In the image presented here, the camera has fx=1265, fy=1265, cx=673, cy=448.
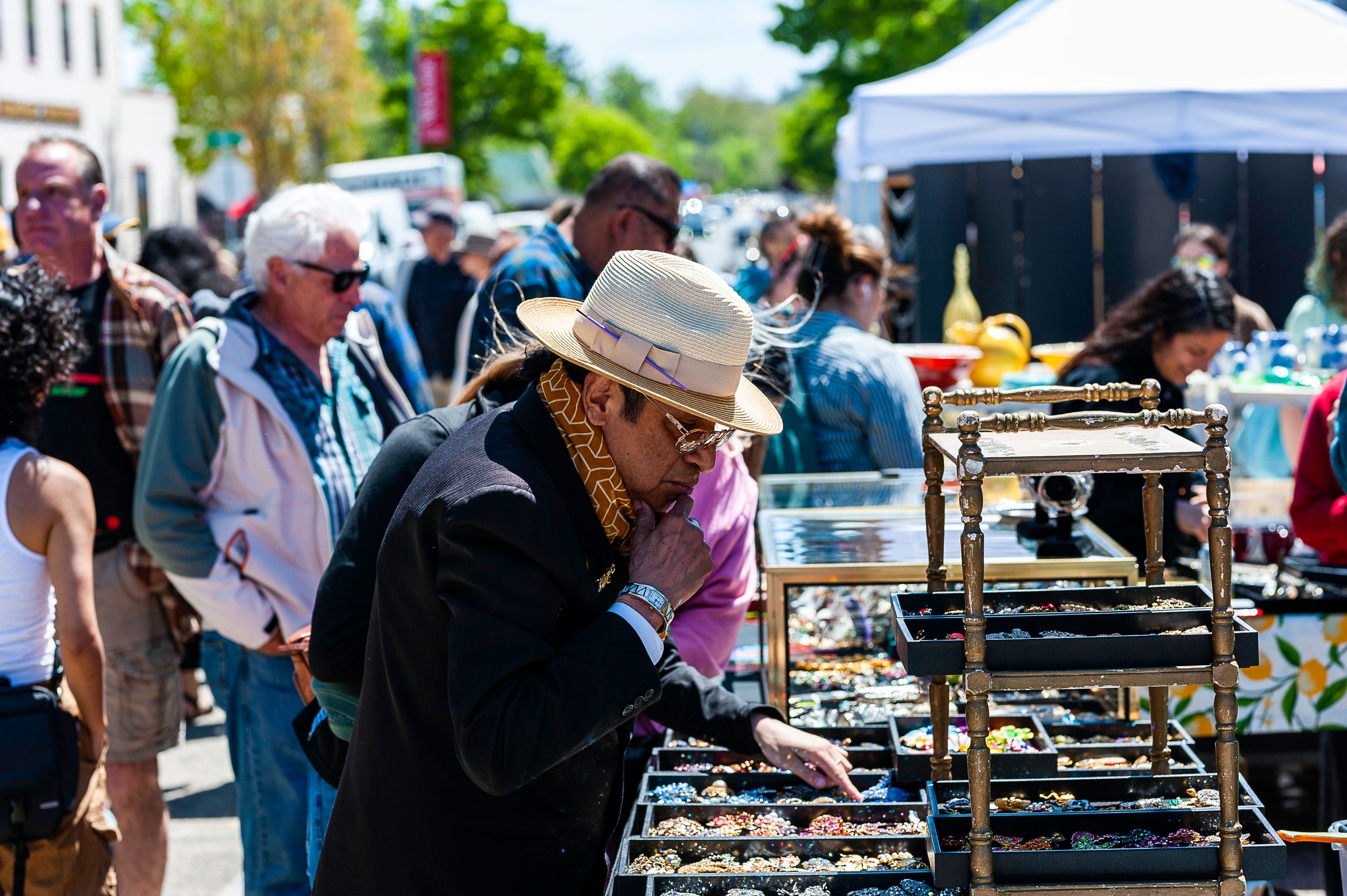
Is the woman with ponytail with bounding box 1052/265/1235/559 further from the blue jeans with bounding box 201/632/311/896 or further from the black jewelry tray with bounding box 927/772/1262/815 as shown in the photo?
the blue jeans with bounding box 201/632/311/896

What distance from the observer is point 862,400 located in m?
4.05

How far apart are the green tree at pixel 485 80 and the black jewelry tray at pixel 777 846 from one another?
44428 millimetres

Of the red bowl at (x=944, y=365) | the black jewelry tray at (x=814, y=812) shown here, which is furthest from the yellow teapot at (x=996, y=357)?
the black jewelry tray at (x=814, y=812)

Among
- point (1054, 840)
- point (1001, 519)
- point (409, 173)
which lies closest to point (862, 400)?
point (1001, 519)

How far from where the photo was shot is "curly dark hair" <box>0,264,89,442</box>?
2803mm

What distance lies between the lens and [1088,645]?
1726mm

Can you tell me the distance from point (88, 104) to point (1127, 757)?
33697 millimetres

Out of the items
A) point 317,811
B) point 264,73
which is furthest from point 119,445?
point 264,73

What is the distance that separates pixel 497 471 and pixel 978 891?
873 millimetres

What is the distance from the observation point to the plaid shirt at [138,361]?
3675mm

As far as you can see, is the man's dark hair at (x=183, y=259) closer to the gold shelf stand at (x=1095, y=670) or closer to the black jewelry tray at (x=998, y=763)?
the black jewelry tray at (x=998, y=763)

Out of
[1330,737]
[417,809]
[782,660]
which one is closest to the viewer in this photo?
[417,809]

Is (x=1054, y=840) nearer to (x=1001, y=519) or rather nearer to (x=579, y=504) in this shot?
(x=579, y=504)

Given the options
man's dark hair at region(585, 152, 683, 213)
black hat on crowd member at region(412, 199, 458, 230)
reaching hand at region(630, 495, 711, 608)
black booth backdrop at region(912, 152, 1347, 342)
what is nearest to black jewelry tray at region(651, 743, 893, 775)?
reaching hand at region(630, 495, 711, 608)
